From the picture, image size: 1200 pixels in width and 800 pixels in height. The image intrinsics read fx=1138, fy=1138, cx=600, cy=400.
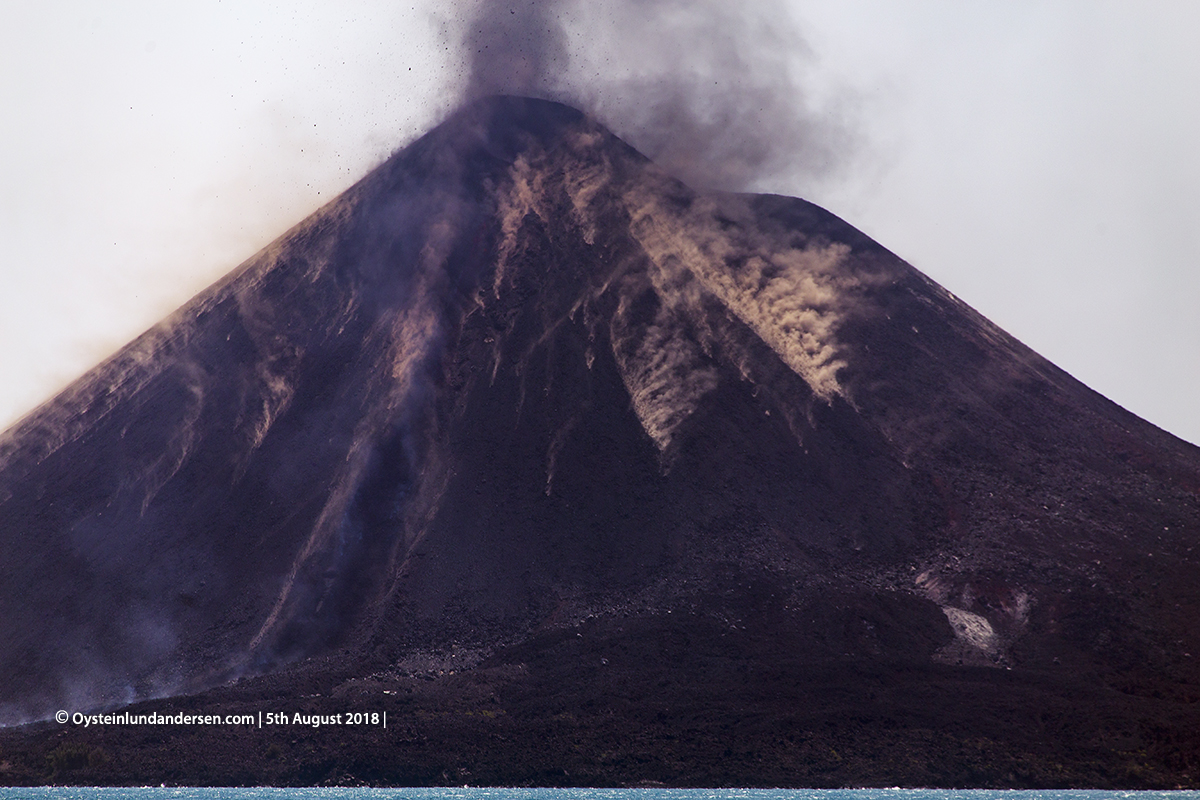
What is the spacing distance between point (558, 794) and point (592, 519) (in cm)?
2169

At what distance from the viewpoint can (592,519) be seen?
72.5 metres

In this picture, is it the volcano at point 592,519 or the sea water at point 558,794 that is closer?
the sea water at point 558,794

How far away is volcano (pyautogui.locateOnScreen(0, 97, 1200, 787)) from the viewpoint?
2328 inches

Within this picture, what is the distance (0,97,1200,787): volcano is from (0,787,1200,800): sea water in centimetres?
99

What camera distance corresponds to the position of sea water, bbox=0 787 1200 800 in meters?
50.8

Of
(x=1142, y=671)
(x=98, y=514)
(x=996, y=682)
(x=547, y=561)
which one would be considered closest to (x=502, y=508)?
(x=547, y=561)

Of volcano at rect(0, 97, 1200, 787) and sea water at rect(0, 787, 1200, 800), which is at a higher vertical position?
volcano at rect(0, 97, 1200, 787)

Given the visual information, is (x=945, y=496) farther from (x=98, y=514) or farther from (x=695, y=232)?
(x=98, y=514)

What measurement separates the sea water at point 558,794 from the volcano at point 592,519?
990 millimetres

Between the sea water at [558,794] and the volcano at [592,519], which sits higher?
the volcano at [592,519]

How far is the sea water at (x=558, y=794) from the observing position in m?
50.8

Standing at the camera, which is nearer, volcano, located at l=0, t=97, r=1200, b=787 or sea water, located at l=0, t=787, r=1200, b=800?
sea water, located at l=0, t=787, r=1200, b=800

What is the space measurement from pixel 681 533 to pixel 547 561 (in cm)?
870

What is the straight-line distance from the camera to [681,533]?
71.6 metres
